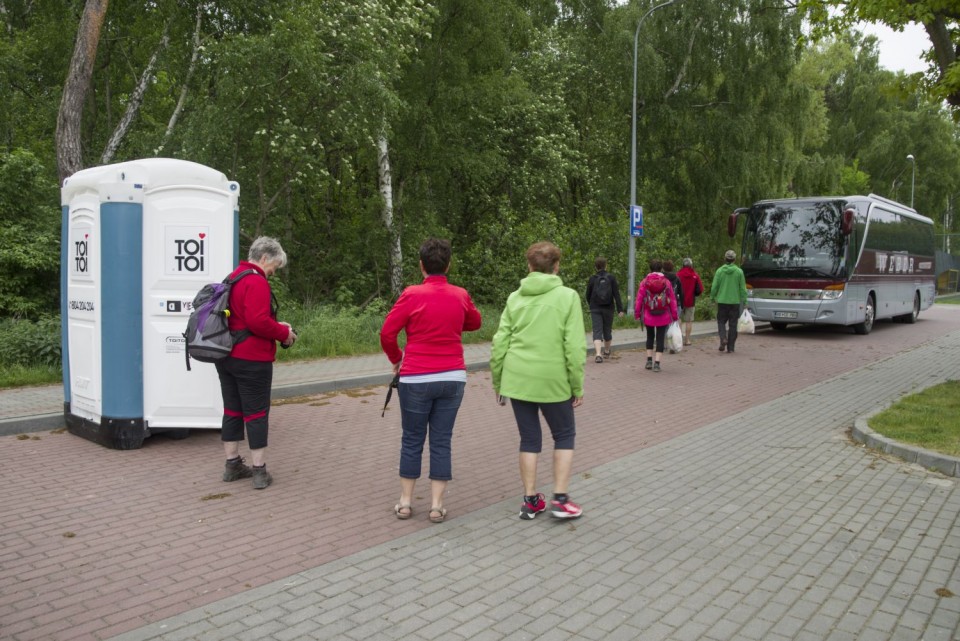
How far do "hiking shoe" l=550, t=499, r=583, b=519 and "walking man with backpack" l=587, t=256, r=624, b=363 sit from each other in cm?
781

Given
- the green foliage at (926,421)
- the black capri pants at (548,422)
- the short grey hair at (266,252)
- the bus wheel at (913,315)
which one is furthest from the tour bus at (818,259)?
the short grey hair at (266,252)

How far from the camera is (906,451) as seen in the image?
6512 mm

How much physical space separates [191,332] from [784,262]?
50.8 feet

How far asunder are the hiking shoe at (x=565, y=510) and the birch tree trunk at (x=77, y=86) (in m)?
11.6

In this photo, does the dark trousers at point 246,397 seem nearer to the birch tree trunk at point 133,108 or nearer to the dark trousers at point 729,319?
the dark trousers at point 729,319

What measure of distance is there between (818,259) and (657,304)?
7604 mm

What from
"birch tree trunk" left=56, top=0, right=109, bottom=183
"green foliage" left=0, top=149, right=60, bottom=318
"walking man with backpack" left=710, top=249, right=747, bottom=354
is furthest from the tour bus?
"green foliage" left=0, top=149, right=60, bottom=318

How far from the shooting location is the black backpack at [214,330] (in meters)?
5.35

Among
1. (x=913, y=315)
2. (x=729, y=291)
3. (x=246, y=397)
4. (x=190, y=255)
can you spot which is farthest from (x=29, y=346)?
(x=913, y=315)

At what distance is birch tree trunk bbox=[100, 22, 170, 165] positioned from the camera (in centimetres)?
1616

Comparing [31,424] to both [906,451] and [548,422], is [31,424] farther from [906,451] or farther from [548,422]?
[906,451]

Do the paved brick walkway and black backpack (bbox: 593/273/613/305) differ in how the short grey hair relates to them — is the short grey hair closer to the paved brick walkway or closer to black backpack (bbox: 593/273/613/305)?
the paved brick walkway

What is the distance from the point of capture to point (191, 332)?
5488 millimetres

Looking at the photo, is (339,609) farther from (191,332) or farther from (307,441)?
(307,441)
